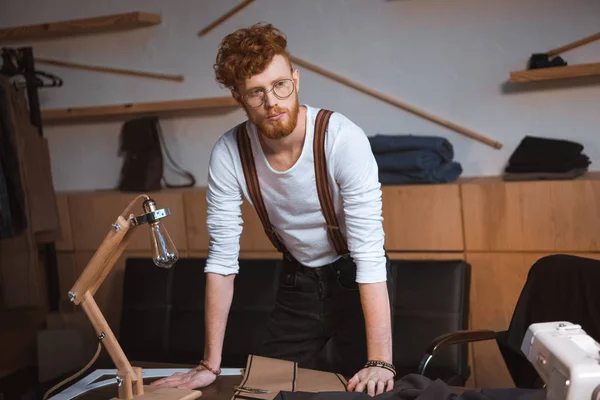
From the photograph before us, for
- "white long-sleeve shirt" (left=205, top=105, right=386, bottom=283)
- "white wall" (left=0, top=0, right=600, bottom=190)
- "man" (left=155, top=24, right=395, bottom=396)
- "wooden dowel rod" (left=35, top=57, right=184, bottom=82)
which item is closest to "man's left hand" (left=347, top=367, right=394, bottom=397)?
"man" (left=155, top=24, right=395, bottom=396)

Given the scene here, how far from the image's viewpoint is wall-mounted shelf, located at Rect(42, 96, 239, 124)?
3.67 metres

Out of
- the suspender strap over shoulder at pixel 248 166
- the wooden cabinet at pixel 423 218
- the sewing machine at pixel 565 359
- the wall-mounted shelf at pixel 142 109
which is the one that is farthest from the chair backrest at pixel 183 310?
the sewing machine at pixel 565 359

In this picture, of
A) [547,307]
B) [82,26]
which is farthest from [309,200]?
[82,26]

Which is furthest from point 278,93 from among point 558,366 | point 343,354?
point 558,366

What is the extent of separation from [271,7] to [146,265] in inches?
55.3

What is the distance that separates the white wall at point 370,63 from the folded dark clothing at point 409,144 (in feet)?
0.63

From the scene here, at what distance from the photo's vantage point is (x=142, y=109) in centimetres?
378

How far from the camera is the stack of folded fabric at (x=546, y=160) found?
2.92m

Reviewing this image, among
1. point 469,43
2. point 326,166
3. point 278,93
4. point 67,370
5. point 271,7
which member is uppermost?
point 271,7

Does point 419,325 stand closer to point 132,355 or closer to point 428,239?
point 428,239

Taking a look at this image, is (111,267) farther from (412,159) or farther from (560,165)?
(560,165)

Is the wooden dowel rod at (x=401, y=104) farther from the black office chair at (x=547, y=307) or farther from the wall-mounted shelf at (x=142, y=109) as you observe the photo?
the black office chair at (x=547, y=307)

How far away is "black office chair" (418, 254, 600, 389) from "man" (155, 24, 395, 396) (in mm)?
328

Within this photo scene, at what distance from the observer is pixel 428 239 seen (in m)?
3.11
